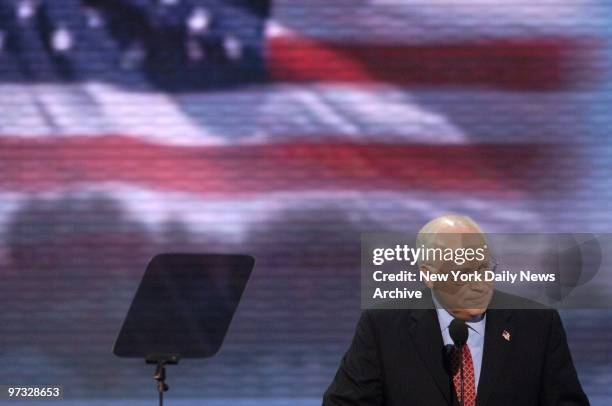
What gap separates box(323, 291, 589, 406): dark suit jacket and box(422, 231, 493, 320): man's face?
7 centimetres

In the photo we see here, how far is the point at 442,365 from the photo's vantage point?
3.72 m

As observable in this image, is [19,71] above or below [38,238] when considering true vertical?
above

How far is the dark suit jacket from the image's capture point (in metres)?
3.73

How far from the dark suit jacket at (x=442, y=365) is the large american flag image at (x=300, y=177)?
3.41 meters

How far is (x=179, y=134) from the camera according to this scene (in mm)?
7387

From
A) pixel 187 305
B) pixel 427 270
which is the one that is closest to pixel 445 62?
pixel 187 305

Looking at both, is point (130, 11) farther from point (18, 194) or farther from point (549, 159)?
point (549, 159)

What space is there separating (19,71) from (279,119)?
187 centimetres

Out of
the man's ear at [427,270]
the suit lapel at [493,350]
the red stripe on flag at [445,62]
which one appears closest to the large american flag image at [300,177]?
the red stripe on flag at [445,62]

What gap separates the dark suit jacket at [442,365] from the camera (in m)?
3.73

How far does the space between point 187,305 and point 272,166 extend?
3.71 feet

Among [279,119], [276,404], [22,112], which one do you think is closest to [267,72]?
[279,119]
